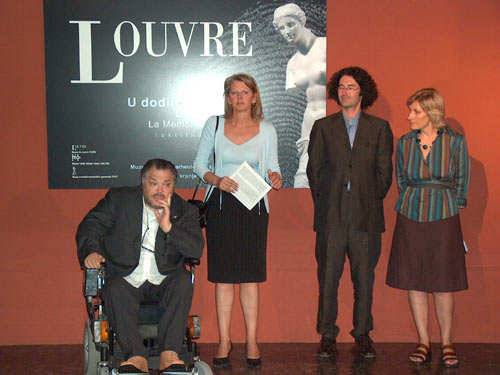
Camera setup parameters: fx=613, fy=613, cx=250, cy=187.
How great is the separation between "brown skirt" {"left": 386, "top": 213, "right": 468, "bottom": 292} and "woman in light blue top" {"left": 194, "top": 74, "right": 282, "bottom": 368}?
0.99m

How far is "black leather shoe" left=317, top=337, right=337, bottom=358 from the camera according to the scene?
4.36 meters

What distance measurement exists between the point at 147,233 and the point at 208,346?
1447 millimetres

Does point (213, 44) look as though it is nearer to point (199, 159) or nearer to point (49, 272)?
point (199, 159)

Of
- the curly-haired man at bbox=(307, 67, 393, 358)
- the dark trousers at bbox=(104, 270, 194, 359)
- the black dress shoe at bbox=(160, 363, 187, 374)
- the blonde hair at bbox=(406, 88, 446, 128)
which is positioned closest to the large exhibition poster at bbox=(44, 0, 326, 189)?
the curly-haired man at bbox=(307, 67, 393, 358)

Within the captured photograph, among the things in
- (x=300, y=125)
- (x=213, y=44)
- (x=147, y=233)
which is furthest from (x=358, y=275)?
(x=213, y=44)

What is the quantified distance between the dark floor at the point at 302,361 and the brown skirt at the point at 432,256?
0.56 meters

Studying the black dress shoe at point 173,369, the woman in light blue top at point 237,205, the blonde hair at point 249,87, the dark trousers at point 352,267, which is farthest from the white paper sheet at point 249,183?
the black dress shoe at point 173,369

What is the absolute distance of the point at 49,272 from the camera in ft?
15.4

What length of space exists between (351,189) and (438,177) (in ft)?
1.93

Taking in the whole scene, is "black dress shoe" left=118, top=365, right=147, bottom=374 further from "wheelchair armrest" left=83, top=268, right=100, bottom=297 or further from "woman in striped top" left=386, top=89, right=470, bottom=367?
"woman in striped top" left=386, top=89, right=470, bottom=367

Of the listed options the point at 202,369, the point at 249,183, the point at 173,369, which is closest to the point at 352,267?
the point at 249,183

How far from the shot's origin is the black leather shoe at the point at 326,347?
4.36 m

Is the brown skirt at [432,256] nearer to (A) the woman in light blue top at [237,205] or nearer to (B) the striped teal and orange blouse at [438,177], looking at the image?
(B) the striped teal and orange blouse at [438,177]

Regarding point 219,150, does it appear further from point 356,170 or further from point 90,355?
point 90,355
